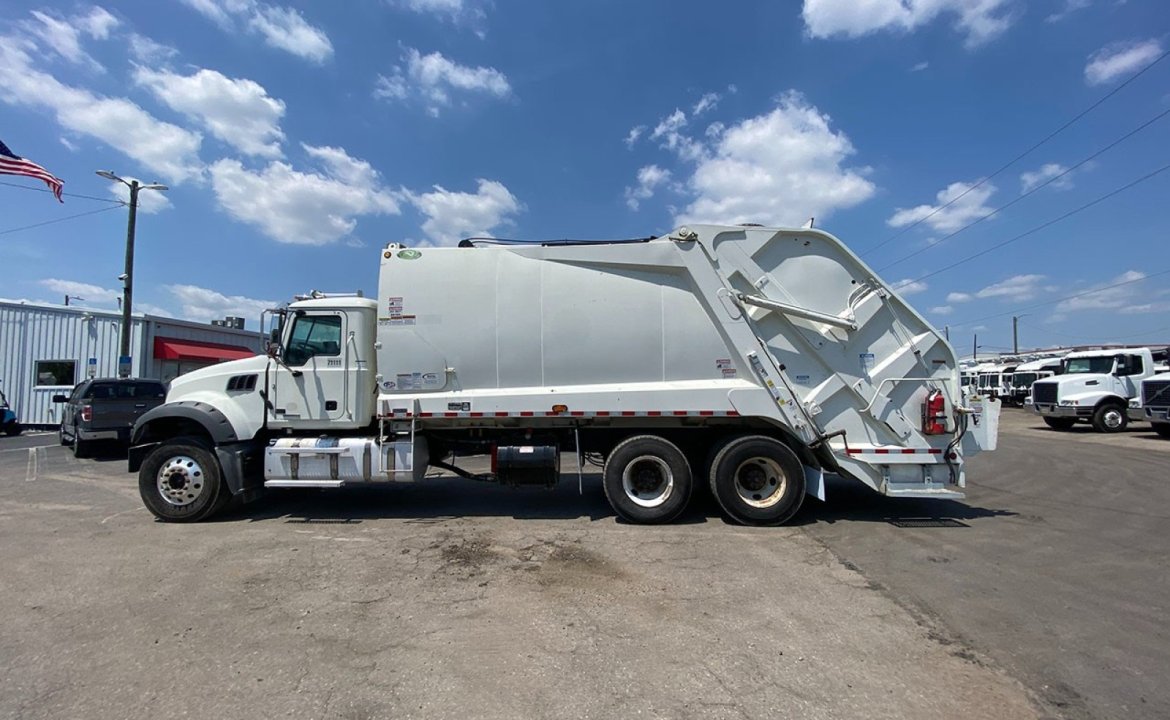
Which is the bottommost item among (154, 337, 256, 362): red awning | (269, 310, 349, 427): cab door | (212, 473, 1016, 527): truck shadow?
(212, 473, 1016, 527): truck shadow

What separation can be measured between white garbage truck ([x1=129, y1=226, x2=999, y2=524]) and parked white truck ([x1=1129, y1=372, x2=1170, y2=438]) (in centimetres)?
1530

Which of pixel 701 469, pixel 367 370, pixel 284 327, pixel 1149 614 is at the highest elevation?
pixel 284 327

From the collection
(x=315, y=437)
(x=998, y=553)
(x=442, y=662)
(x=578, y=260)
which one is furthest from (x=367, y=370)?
(x=998, y=553)

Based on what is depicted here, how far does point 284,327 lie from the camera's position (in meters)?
7.63

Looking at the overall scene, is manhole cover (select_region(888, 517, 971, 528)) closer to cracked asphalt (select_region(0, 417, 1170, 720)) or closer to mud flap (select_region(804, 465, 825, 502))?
cracked asphalt (select_region(0, 417, 1170, 720))

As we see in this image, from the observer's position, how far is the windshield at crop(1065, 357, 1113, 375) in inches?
811

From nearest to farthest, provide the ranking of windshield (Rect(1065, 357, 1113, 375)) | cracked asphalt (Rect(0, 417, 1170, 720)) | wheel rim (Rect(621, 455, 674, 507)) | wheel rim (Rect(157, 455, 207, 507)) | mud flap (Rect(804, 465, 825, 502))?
1. cracked asphalt (Rect(0, 417, 1170, 720))
2. mud flap (Rect(804, 465, 825, 502))
3. wheel rim (Rect(621, 455, 674, 507))
4. wheel rim (Rect(157, 455, 207, 507))
5. windshield (Rect(1065, 357, 1113, 375))

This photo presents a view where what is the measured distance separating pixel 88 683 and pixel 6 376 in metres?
26.2

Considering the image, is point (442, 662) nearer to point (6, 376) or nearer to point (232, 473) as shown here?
point (232, 473)

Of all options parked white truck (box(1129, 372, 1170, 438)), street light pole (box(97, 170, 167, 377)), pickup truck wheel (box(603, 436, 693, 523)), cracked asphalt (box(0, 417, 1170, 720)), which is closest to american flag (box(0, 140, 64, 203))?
street light pole (box(97, 170, 167, 377))

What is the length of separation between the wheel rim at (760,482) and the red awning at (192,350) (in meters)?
21.9

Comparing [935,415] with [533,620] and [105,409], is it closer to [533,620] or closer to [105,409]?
[533,620]

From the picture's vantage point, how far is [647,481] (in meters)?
7.33

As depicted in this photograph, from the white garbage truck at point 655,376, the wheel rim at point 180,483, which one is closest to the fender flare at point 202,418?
the white garbage truck at point 655,376
